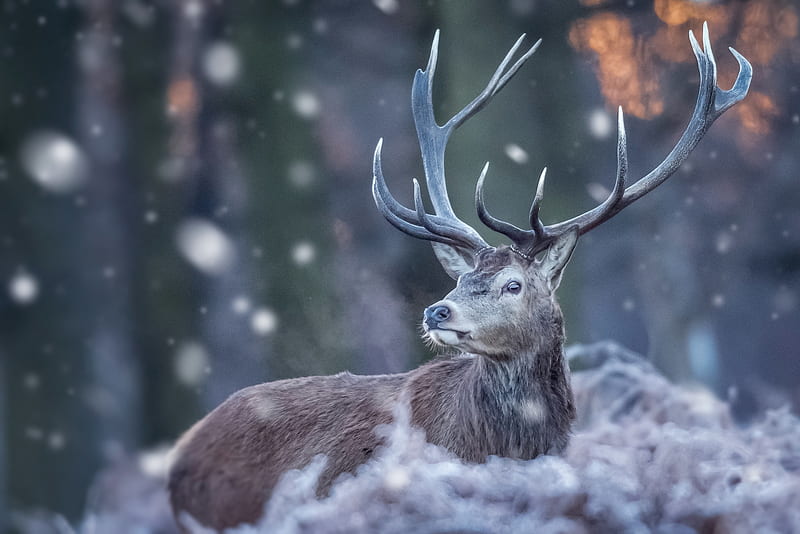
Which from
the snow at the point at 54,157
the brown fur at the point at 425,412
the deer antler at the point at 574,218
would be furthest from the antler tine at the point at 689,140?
the snow at the point at 54,157

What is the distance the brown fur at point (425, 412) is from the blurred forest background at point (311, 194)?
173 millimetres

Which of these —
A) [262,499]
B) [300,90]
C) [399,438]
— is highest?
[300,90]

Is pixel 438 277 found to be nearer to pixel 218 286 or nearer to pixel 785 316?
pixel 218 286

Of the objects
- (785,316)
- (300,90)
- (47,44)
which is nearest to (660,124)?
(785,316)

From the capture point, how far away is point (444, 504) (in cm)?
96

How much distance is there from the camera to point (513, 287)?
42.6 inches

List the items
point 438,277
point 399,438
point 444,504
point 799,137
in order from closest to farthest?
1. point 444,504
2. point 399,438
3. point 438,277
4. point 799,137

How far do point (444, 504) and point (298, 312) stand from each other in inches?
20.6

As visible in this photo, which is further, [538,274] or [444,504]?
[538,274]

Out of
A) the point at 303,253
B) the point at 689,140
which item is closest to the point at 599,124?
the point at 689,140

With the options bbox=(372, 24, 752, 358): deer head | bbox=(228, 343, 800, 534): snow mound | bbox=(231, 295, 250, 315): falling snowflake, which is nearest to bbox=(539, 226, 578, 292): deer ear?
bbox=(372, 24, 752, 358): deer head

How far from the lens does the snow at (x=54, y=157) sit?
1.41 m

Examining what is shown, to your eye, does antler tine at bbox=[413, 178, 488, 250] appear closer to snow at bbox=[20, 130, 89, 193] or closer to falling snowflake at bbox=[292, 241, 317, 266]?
falling snowflake at bbox=[292, 241, 317, 266]

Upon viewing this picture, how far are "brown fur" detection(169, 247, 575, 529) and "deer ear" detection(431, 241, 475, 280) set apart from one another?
6cm
